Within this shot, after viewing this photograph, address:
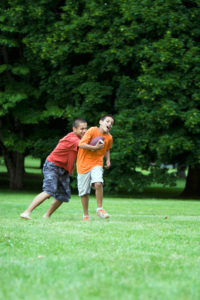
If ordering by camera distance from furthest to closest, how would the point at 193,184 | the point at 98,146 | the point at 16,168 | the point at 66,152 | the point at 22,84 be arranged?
the point at 16,168, the point at 193,184, the point at 22,84, the point at 66,152, the point at 98,146

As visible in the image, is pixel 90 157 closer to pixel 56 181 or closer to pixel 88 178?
pixel 88 178

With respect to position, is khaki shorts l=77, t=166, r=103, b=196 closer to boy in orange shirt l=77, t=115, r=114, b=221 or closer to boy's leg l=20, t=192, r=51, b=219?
boy in orange shirt l=77, t=115, r=114, b=221

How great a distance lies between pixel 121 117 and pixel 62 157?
1064 centimetres

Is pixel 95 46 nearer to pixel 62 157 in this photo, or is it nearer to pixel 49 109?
pixel 49 109

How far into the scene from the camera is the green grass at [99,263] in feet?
11.7

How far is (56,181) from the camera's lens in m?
9.00

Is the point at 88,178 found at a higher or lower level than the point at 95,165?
lower

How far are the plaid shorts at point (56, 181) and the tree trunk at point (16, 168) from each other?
16.5m

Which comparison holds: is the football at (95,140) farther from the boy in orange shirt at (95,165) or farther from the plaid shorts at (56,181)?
the plaid shorts at (56,181)

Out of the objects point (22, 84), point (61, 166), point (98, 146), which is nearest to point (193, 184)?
point (22, 84)

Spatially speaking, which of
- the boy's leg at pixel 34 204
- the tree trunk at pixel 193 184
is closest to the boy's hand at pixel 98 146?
the boy's leg at pixel 34 204

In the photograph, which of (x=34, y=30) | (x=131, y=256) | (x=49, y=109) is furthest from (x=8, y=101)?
(x=131, y=256)

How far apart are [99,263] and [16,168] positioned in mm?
21535

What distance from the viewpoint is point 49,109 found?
21.6 meters
